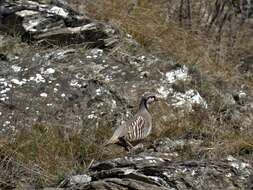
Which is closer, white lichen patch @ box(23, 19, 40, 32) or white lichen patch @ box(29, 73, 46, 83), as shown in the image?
white lichen patch @ box(29, 73, 46, 83)

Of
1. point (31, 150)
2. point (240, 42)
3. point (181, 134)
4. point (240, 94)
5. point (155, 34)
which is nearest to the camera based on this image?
point (31, 150)

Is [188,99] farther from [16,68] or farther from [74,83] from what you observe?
[16,68]

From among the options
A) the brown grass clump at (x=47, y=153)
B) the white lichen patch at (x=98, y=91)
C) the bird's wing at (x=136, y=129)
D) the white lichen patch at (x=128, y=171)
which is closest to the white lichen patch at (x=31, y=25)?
the white lichen patch at (x=98, y=91)

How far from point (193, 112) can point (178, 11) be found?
9.25 feet

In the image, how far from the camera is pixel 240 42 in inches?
356

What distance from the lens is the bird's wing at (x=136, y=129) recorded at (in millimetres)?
5836

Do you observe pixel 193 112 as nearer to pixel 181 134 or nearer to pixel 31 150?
pixel 181 134

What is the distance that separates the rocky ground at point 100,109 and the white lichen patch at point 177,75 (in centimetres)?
1

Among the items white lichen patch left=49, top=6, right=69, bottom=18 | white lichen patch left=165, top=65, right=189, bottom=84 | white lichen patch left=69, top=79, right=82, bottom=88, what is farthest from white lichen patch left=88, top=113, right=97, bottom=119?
white lichen patch left=49, top=6, right=69, bottom=18

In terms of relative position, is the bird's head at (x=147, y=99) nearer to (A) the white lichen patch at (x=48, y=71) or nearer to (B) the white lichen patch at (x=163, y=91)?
(B) the white lichen patch at (x=163, y=91)

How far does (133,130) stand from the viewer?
5875 mm

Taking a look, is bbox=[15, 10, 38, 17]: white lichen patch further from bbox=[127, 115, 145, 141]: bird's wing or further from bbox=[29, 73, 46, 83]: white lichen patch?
bbox=[127, 115, 145, 141]: bird's wing

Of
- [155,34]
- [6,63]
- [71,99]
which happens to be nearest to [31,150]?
[71,99]

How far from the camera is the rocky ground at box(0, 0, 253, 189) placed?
15.5ft
